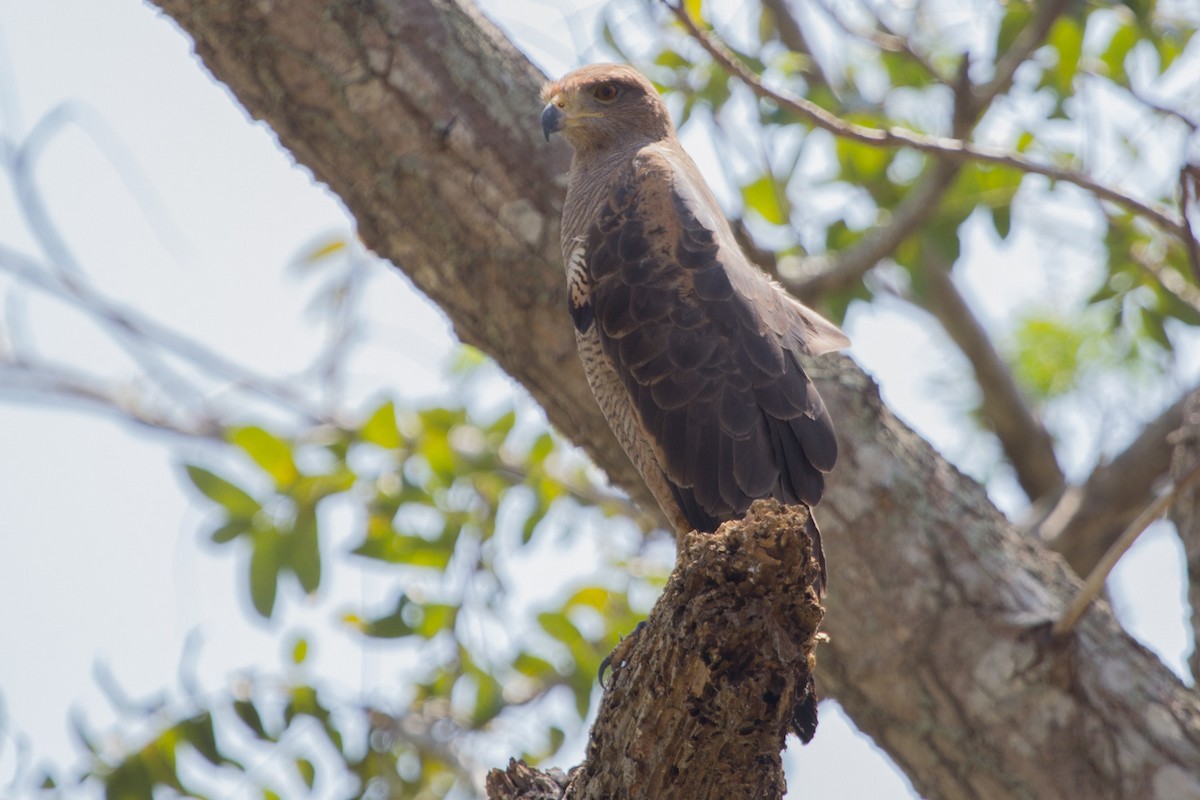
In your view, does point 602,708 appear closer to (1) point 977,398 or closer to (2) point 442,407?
(2) point 442,407

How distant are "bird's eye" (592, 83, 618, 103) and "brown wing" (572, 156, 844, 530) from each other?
78cm

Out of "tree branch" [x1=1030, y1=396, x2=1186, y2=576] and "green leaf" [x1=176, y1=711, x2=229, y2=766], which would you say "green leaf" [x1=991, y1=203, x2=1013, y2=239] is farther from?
"green leaf" [x1=176, y1=711, x2=229, y2=766]

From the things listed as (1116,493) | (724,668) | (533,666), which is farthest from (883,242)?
(724,668)

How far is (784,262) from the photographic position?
18.4ft

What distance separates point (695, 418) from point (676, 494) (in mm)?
247

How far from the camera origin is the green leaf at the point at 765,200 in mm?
5453

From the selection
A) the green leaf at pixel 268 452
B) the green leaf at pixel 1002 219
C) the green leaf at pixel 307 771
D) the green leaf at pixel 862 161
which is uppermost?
the green leaf at pixel 862 161

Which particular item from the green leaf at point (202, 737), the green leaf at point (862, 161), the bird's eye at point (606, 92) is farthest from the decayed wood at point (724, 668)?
the green leaf at point (862, 161)

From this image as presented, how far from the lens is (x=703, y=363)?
3.49 metres

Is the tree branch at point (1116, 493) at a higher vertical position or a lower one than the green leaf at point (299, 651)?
higher

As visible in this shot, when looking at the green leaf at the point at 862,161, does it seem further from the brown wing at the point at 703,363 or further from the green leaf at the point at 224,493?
the green leaf at the point at 224,493

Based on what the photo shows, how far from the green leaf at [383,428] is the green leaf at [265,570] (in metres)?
0.51

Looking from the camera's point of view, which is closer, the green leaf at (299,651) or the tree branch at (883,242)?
the green leaf at (299,651)

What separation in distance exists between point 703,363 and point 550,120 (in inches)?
39.3
